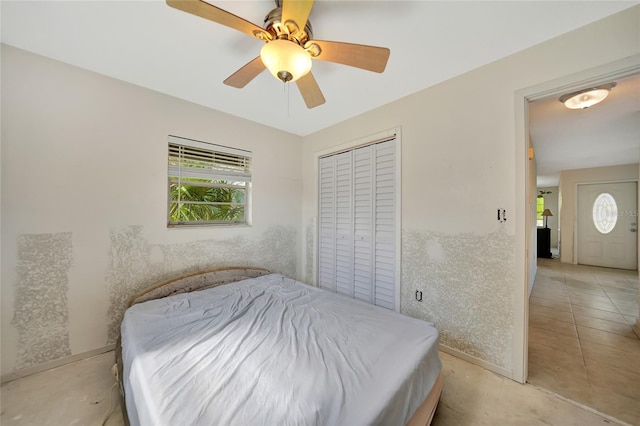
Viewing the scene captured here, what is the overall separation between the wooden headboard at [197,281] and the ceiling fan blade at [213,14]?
208 centimetres

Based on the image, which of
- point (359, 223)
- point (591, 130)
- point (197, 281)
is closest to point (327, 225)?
point (359, 223)

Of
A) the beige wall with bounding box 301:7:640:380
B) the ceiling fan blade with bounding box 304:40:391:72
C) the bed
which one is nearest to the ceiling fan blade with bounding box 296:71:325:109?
the ceiling fan blade with bounding box 304:40:391:72

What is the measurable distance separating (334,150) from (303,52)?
6.00ft

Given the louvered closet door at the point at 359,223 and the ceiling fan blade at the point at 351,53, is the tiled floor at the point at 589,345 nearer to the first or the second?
the louvered closet door at the point at 359,223

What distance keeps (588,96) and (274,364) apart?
3324 mm

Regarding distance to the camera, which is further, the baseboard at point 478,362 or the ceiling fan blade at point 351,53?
the baseboard at point 478,362

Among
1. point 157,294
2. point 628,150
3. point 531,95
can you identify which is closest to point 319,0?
point 531,95

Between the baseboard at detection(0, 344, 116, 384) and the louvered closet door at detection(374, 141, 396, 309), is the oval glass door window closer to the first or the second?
the louvered closet door at detection(374, 141, 396, 309)

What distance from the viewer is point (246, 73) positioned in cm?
153

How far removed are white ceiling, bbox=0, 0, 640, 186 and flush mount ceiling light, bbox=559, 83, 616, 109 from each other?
242 millimetres

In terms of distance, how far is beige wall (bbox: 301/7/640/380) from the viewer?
159 centimetres

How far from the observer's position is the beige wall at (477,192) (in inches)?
62.8

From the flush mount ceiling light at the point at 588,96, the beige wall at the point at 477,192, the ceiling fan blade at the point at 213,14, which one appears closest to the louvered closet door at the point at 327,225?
the beige wall at the point at 477,192

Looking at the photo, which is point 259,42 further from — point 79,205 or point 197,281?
point 197,281
